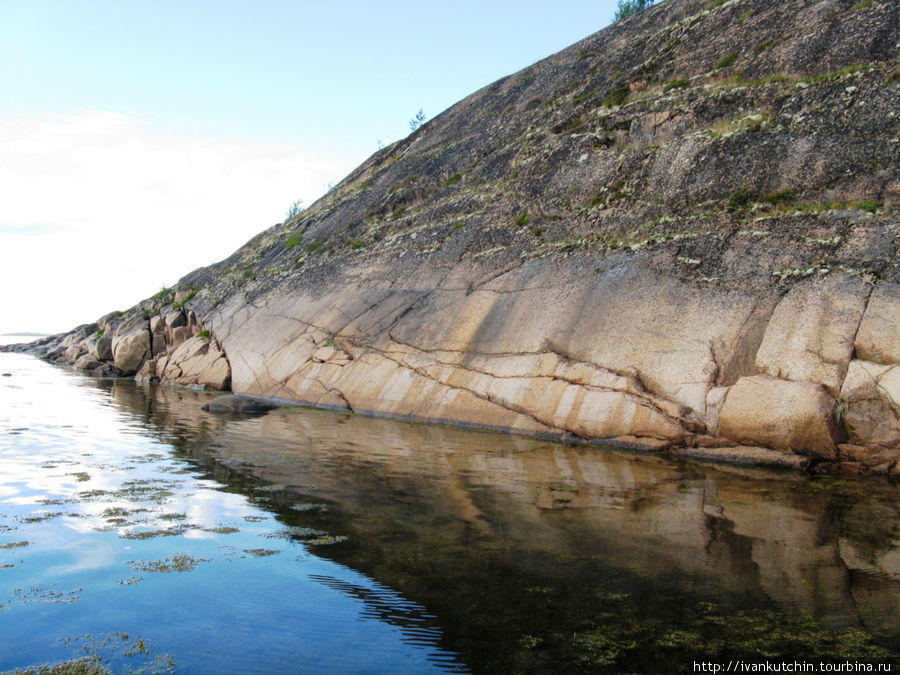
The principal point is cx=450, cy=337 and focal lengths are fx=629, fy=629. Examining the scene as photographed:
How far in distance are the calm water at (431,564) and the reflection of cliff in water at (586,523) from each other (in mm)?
32

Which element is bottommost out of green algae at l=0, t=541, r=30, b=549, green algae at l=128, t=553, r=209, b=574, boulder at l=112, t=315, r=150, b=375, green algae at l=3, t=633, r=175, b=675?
green algae at l=3, t=633, r=175, b=675

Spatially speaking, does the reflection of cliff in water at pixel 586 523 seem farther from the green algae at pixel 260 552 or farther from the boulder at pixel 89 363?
the boulder at pixel 89 363

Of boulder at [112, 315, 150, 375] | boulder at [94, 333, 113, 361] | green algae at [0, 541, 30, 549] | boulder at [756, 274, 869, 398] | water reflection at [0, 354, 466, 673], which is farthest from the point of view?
boulder at [94, 333, 113, 361]

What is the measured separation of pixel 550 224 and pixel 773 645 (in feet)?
47.0

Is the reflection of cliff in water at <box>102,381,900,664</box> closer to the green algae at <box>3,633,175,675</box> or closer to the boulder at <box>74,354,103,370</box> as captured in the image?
the green algae at <box>3,633,175,675</box>

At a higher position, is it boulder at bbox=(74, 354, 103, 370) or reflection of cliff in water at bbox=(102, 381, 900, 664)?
boulder at bbox=(74, 354, 103, 370)

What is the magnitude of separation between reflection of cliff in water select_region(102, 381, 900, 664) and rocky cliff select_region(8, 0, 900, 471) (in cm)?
168

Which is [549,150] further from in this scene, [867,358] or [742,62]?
[867,358]

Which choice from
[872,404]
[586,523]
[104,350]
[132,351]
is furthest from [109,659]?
[104,350]

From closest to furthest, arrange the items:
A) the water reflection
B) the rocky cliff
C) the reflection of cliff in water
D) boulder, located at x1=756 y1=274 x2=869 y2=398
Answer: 1. the water reflection
2. the reflection of cliff in water
3. boulder, located at x1=756 y1=274 x2=869 y2=398
4. the rocky cliff

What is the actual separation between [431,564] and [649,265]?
10.4 metres

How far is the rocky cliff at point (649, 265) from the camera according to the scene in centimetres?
1078

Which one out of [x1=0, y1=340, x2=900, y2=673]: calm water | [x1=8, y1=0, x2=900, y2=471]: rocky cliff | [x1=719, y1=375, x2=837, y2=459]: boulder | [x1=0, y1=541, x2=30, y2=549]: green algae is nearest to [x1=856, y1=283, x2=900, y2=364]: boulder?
[x1=8, y1=0, x2=900, y2=471]: rocky cliff

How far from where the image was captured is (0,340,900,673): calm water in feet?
13.1
